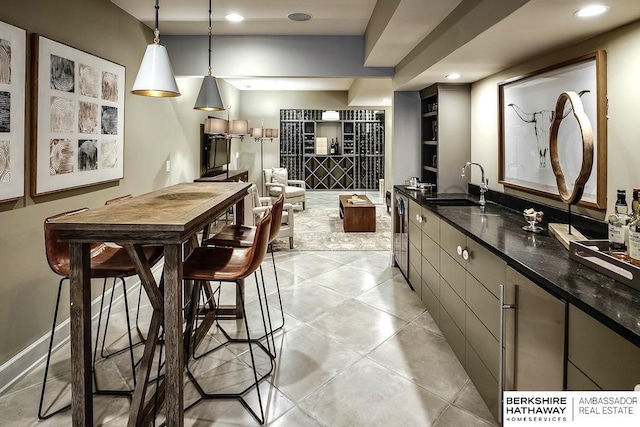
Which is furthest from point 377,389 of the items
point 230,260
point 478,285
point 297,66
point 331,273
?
point 297,66

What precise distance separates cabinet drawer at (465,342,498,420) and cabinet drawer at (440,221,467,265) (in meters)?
0.51

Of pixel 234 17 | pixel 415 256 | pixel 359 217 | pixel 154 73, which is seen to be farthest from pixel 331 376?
pixel 359 217

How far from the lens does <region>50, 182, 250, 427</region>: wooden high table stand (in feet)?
5.30

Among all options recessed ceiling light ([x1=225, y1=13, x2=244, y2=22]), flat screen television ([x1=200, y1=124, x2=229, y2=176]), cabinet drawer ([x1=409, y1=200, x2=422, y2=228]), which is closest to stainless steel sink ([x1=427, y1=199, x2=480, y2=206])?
cabinet drawer ([x1=409, y1=200, x2=422, y2=228])

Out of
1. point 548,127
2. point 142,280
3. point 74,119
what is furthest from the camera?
point 74,119

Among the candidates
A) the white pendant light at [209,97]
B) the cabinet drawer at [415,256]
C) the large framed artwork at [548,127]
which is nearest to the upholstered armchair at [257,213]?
the cabinet drawer at [415,256]

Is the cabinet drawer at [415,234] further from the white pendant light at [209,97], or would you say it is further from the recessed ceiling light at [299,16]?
the recessed ceiling light at [299,16]

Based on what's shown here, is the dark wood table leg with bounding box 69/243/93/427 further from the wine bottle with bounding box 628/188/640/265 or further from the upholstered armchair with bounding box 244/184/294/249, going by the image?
the upholstered armchair with bounding box 244/184/294/249

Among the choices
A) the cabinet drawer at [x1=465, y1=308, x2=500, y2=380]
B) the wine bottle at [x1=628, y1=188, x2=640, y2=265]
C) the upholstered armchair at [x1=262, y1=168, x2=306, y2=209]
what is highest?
the upholstered armchair at [x1=262, y1=168, x2=306, y2=209]

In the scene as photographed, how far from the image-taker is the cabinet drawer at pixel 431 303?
2.97 metres

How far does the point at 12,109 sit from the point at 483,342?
109 inches

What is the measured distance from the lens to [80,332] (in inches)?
67.4

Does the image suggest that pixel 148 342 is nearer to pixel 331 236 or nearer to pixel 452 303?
pixel 452 303

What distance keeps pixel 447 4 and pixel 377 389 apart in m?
2.26
